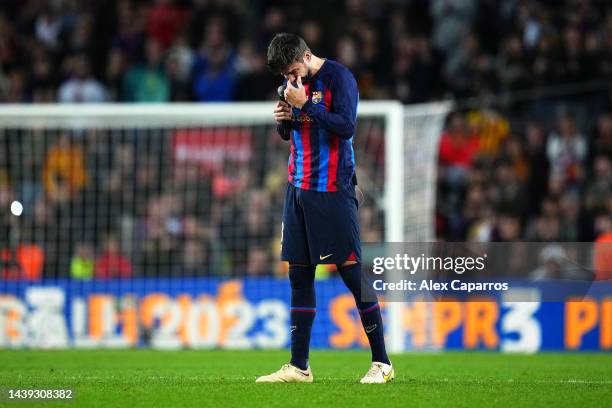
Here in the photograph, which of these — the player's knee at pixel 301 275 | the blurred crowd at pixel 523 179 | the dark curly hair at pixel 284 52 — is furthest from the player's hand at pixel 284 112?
the blurred crowd at pixel 523 179

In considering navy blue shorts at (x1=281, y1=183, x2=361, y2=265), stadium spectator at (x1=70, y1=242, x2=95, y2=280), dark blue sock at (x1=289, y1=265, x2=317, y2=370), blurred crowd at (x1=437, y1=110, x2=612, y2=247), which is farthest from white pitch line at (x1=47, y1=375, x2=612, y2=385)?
blurred crowd at (x1=437, y1=110, x2=612, y2=247)

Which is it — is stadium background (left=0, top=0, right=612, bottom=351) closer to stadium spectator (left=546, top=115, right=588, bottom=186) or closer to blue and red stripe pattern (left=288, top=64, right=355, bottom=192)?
stadium spectator (left=546, top=115, right=588, bottom=186)

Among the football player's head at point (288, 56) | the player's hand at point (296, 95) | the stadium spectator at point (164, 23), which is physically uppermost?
the stadium spectator at point (164, 23)

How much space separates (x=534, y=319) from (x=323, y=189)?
657 cm

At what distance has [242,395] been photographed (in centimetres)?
676

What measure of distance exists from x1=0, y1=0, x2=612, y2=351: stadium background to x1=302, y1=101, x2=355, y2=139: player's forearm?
635 centimetres

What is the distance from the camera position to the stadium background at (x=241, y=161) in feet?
44.9

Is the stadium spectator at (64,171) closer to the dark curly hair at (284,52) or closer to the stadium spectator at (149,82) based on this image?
the stadium spectator at (149,82)

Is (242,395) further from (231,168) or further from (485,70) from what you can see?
(485,70)

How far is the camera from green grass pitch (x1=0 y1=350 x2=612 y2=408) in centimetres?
656

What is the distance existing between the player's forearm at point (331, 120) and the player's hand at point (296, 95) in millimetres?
32

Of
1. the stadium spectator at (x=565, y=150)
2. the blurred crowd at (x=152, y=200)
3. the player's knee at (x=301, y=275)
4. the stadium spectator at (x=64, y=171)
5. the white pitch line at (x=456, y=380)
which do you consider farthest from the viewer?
the stadium spectator at (x=565, y=150)

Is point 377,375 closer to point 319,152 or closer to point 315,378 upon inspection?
point 315,378

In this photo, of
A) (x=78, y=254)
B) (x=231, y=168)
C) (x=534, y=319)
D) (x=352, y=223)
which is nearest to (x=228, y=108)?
(x=231, y=168)
